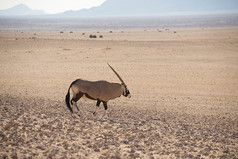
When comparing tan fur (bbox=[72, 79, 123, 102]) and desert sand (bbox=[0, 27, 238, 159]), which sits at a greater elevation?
tan fur (bbox=[72, 79, 123, 102])

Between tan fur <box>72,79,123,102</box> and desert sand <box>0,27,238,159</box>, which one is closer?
desert sand <box>0,27,238,159</box>

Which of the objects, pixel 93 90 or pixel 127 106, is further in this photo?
pixel 127 106

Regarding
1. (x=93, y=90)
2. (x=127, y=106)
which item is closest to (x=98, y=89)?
(x=93, y=90)

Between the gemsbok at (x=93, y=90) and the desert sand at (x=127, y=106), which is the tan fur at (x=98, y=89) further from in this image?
the desert sand at (x=127, y=106)

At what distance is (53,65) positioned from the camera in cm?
2359

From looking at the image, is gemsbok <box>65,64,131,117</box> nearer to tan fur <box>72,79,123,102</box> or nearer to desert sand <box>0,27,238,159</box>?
tan fur <box>72,79,123,102</box>

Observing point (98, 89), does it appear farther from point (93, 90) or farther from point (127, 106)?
point (127, 106)

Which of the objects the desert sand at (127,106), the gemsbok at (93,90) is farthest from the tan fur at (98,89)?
the desert sand at (127,106)

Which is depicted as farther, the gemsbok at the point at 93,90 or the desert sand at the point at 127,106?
the gemsbok at the point at 93,90

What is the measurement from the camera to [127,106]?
12.3 metres

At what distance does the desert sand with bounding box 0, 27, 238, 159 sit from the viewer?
651 cm

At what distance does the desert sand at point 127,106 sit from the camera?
6.51 m

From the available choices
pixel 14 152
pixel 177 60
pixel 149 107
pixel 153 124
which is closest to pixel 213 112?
pixel 149 107

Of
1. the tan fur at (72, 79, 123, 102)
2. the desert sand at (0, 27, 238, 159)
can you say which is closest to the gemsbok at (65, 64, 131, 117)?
the tan fur at (72, 79, 123, 102)
